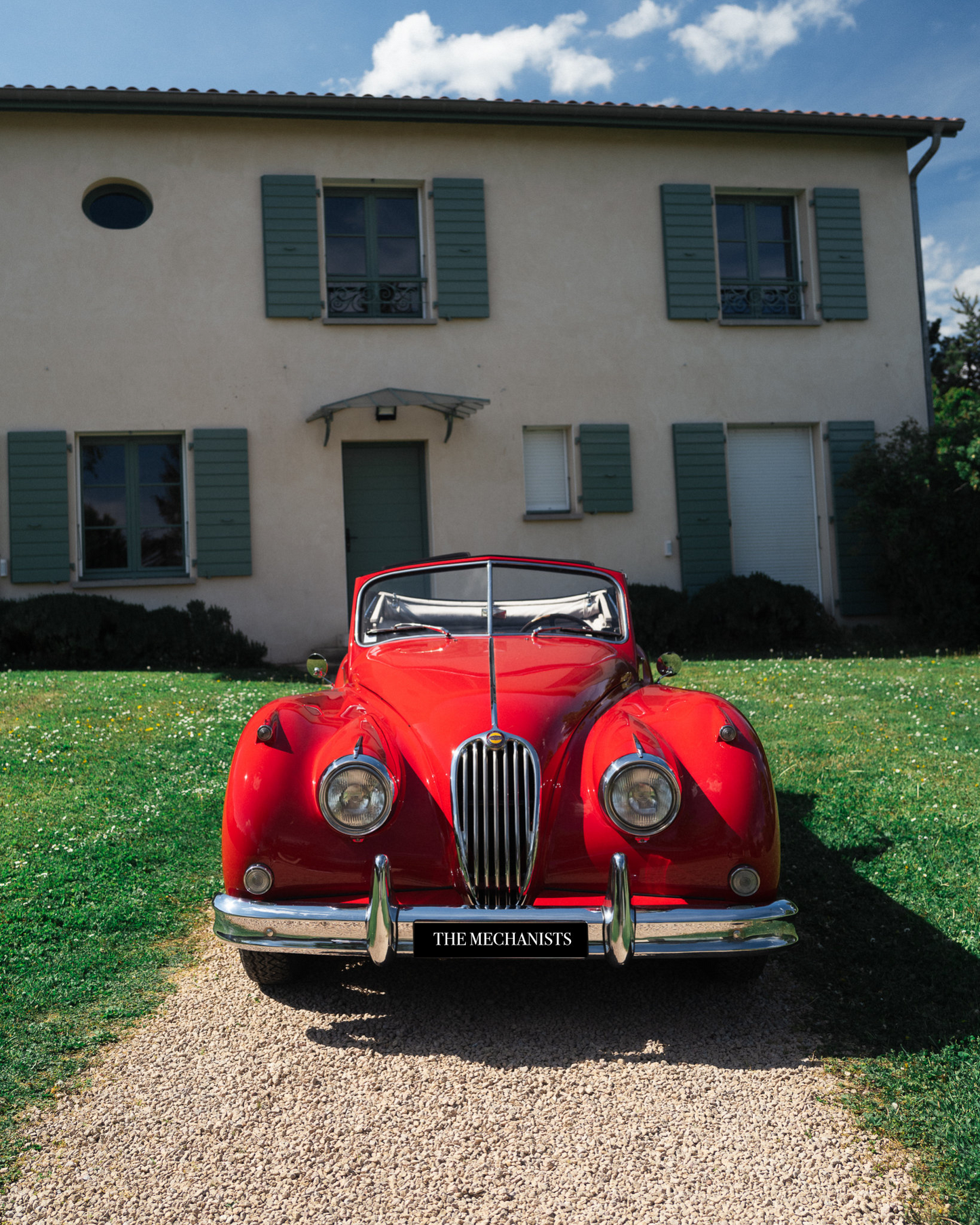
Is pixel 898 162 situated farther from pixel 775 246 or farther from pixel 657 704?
pixel 657 704

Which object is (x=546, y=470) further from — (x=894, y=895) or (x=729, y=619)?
(x=894, y=895)

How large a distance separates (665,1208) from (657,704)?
1.65 metres

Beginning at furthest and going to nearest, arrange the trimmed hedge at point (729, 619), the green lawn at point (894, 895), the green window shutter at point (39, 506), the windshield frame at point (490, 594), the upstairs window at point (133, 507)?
the upstairs window at point (133, 507) → the trimmed hedge at point (729, 619) → the green window shutter at point (39, 506) → the windshield frame at point (490, 594) → the green lawn at point (894, 895)

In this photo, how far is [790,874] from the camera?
394 cm

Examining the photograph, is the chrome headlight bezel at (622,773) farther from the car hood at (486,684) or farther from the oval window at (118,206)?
the oval window at (118,206)

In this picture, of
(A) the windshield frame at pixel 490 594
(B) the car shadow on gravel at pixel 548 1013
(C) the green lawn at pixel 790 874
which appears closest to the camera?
(C) the green lawn at pixel 790 874

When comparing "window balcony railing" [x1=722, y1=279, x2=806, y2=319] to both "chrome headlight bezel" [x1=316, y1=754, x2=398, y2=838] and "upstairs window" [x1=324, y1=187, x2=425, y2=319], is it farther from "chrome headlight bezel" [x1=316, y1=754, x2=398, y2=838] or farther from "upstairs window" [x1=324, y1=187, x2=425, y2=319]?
"chrome headlight bezel" [x1=316, y1=754, x2=398, y2=838]

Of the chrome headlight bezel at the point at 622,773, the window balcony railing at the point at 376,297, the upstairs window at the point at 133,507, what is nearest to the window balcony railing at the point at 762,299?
the window balcony railing at the point at 376,297

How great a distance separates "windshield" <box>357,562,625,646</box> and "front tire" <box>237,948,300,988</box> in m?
1.46

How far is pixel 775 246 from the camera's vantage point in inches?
488

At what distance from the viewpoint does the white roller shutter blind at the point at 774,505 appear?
12.0 meters

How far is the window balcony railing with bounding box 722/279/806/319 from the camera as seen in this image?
39.8 feet

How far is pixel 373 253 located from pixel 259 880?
10.2 metres

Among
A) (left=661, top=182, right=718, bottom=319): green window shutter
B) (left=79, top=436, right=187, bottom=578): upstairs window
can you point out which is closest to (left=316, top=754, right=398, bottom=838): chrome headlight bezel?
(left=79, top=436, right=187, bottom=578): upstairs window
